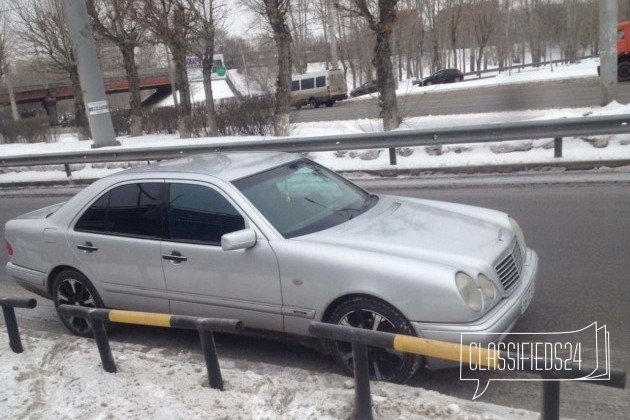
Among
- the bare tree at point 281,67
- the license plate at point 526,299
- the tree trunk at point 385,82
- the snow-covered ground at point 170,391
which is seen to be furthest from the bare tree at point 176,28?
the license plate at point 526,299

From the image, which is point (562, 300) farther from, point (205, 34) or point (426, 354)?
point (205, 34)

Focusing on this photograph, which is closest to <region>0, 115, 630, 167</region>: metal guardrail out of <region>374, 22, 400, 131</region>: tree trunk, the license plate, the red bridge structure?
<region>374, 22, 400, 131</region>: tree trunk

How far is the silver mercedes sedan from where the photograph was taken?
3.78 m

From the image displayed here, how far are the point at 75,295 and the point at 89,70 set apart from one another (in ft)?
42.1

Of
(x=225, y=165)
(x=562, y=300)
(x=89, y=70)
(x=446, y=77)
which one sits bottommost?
(x=562, y=300)

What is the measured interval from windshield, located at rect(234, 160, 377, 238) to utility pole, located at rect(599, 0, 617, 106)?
1139 centimetres

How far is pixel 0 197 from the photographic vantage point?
14547 mm

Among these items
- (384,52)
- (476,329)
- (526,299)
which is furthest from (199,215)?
(384,52)

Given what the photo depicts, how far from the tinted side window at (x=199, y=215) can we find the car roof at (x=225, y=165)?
17cm

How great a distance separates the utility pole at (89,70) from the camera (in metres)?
16.4

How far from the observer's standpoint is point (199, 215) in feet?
15.2

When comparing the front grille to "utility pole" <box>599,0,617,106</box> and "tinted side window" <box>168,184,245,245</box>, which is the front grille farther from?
"utility pole" <box>599,0,617,106</box>

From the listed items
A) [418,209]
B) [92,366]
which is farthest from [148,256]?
[418,209]

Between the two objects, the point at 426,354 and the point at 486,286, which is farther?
the point at 486,286
